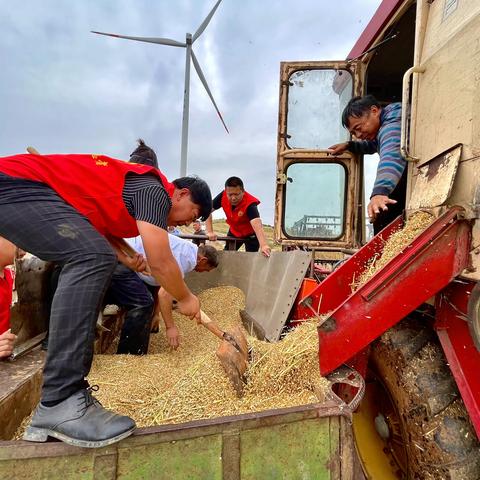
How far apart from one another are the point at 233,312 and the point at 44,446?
3227mm

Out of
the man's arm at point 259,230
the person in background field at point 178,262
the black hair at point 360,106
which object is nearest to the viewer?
the black hair at point 360,106

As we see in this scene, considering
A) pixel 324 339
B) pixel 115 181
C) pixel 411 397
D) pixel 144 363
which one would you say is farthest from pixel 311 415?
pixel 144 363

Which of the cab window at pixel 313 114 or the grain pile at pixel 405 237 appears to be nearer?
the grain pile at pixel 405 237

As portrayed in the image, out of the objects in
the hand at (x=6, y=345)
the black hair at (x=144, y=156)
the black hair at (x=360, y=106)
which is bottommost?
the hand at (x=6, y=345)

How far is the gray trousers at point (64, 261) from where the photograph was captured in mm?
1548

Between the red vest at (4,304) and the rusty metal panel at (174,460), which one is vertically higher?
the red vest at (4,304)

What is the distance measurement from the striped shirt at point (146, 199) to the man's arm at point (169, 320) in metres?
1.64

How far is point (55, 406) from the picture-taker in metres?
1.51

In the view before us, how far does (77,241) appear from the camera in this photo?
1656mm

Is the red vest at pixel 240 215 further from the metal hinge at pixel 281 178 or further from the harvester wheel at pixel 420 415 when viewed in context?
the harvester wheel at pixel 420 415

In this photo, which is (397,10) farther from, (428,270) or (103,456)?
(103,456)

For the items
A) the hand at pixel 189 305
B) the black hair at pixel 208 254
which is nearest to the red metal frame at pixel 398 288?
the hand at pixel 189 305

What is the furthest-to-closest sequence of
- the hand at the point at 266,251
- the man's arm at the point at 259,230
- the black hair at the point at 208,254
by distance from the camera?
1. the man's arm at the point at 259,230
2. the hand at the point at 266,251
3. the black hair at the point at 208,254

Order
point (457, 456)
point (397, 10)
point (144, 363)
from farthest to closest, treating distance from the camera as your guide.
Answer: point (397, 10), point (144, 363), point (457, 456)
